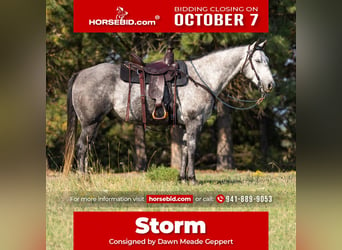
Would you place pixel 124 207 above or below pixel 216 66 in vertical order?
below

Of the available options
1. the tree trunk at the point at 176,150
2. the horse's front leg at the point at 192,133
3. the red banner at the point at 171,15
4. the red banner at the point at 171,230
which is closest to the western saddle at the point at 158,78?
the horse's front leg at the point at 192,133

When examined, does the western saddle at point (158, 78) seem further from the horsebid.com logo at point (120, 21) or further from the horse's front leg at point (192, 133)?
the horsebid.com logo at point (120, 21)

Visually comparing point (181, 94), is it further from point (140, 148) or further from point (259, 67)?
point (140, 148)

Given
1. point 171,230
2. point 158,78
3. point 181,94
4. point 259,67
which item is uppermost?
point 259,67

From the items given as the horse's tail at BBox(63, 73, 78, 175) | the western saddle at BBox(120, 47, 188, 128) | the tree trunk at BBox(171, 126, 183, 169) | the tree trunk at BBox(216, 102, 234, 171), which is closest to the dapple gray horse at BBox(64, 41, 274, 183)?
the horse's tail at BBox(63, 73, 78, 175)

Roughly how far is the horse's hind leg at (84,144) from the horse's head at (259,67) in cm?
272

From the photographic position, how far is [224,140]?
13297 millimetres

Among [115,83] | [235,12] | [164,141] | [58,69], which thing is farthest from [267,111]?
[235,12]

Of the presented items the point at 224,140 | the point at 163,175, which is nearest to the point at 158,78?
the point at 163,175

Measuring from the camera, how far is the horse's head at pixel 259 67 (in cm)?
712

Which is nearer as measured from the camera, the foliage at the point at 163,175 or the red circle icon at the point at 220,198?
the red circle icon at the point at 220,198

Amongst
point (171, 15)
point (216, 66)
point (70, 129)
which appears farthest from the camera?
point (216, 66)

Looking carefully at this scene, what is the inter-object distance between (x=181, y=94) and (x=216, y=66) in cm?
82

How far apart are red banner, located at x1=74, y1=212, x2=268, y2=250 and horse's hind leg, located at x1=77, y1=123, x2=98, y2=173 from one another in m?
2.78
